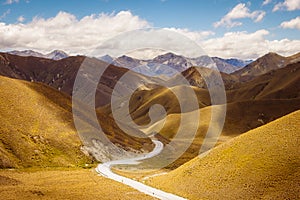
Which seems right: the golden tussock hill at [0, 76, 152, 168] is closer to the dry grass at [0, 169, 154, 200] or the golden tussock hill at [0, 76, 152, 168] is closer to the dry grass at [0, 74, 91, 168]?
the dry grass at [0, 74, 91, 168]

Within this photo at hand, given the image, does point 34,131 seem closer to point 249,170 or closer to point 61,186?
point 61,186

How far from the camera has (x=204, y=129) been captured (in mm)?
183875

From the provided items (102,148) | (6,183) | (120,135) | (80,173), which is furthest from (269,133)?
(120,135)

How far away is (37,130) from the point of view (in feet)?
303

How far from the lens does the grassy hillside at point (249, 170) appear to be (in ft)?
156

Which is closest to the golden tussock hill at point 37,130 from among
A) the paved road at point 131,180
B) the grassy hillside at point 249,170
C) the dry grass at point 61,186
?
the paved road at point 131,180

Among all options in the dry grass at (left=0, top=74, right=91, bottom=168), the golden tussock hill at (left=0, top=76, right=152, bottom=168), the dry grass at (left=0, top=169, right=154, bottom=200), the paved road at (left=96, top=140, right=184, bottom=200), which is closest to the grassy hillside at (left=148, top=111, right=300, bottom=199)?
the paved road at (left=96, top=140, right=184, bottom=200)

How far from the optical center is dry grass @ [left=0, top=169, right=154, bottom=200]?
47.9 metres

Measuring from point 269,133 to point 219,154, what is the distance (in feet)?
32.7

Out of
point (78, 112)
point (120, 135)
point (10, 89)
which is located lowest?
point (120, 135)

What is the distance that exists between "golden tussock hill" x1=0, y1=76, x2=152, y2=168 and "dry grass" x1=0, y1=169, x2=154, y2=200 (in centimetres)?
847

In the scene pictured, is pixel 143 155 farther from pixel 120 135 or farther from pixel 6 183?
pixel 6 183

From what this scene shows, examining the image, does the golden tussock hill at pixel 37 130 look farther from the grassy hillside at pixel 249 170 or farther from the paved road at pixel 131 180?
the grassy hillside at pixel 249 170

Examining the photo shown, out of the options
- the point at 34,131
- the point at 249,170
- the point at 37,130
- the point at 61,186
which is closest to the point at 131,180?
the point at 61,186
